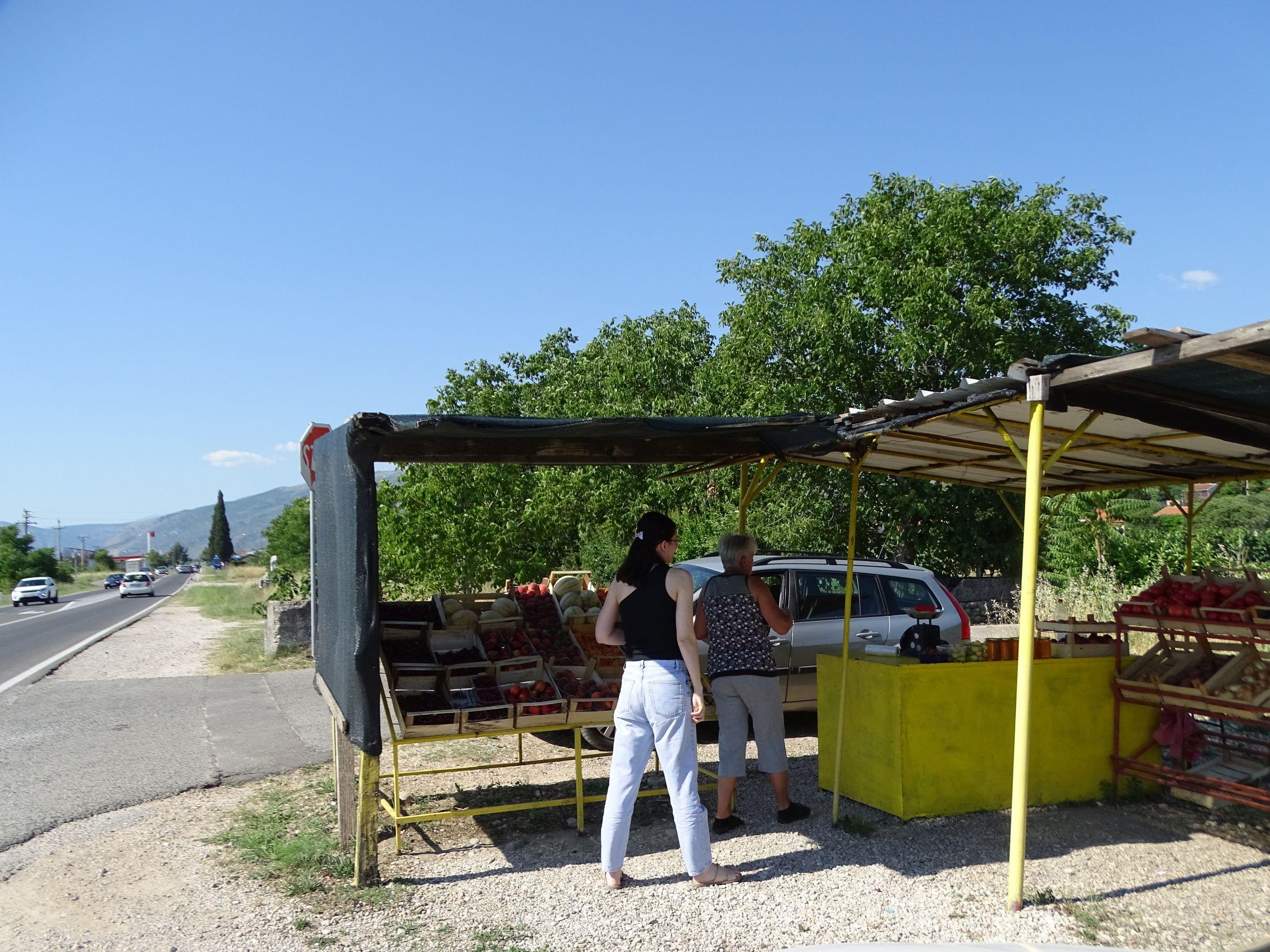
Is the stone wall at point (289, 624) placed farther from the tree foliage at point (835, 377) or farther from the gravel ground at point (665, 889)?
the gravel ground at point (665, 889)

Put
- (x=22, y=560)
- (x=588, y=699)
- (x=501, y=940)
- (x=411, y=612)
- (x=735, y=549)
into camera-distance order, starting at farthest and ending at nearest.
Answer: (x=22, y=560), (x=411, y=612), (x=588, y=699), (x=735, y=549), (x=501, y=940)

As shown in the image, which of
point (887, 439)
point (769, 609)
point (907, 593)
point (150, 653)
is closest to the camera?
point (769, 609)

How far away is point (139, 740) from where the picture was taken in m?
9.95

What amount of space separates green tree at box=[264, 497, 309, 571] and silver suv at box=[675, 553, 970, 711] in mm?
32004

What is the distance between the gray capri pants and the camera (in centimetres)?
618

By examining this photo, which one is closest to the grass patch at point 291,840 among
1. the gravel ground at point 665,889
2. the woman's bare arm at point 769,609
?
the gravel ground at point 665,889

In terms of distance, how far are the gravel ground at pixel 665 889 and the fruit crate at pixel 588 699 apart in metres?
0.80

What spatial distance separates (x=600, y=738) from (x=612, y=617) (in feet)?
11.4

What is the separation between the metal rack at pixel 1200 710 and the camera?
6180mm

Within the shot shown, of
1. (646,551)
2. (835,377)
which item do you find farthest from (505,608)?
(835,377)

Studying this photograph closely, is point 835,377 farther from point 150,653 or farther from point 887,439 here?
point 150,653

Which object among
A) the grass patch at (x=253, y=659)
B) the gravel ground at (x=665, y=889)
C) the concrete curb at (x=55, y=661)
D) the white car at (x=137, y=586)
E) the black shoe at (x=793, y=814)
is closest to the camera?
the gravel ground at (x=665, y=889)

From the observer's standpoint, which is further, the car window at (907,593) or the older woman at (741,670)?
the car window at (907,593)

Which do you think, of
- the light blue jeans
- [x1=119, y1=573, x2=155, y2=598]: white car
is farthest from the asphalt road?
the light blue jeans
